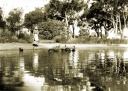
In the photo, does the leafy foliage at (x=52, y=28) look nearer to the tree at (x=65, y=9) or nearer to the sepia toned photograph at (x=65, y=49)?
the sepia toned photograph at (x=65, y=49)

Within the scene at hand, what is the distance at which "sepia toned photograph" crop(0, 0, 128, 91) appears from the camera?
1273cm

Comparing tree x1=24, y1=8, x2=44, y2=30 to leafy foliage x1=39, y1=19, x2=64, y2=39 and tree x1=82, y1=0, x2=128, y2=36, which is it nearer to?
tree x1=82, y1=0, x2=128, y2=36

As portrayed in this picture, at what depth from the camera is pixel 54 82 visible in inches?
497

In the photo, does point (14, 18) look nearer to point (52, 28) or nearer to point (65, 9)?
point (65, 9)

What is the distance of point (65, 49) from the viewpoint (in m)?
37.2

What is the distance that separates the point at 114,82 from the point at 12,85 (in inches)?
156

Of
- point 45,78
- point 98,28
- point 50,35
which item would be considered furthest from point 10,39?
point 98,28

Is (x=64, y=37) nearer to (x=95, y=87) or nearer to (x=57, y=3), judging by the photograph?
(x=57, y=3)

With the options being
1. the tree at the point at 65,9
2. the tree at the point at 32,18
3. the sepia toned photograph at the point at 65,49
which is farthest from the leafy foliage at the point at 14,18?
the tree at the point at 32,18

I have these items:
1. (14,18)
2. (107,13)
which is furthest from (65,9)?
(14,18)

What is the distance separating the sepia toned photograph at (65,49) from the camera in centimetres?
1273

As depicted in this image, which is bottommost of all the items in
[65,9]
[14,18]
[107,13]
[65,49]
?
[65,49]

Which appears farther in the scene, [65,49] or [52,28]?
[52,28]

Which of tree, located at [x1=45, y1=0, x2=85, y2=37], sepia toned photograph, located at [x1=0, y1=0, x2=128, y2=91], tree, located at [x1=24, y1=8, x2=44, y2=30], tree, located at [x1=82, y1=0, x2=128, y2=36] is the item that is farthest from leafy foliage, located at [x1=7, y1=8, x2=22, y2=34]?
→ tree, located at [x1=82, y1=0, x2=128, y2=36]
